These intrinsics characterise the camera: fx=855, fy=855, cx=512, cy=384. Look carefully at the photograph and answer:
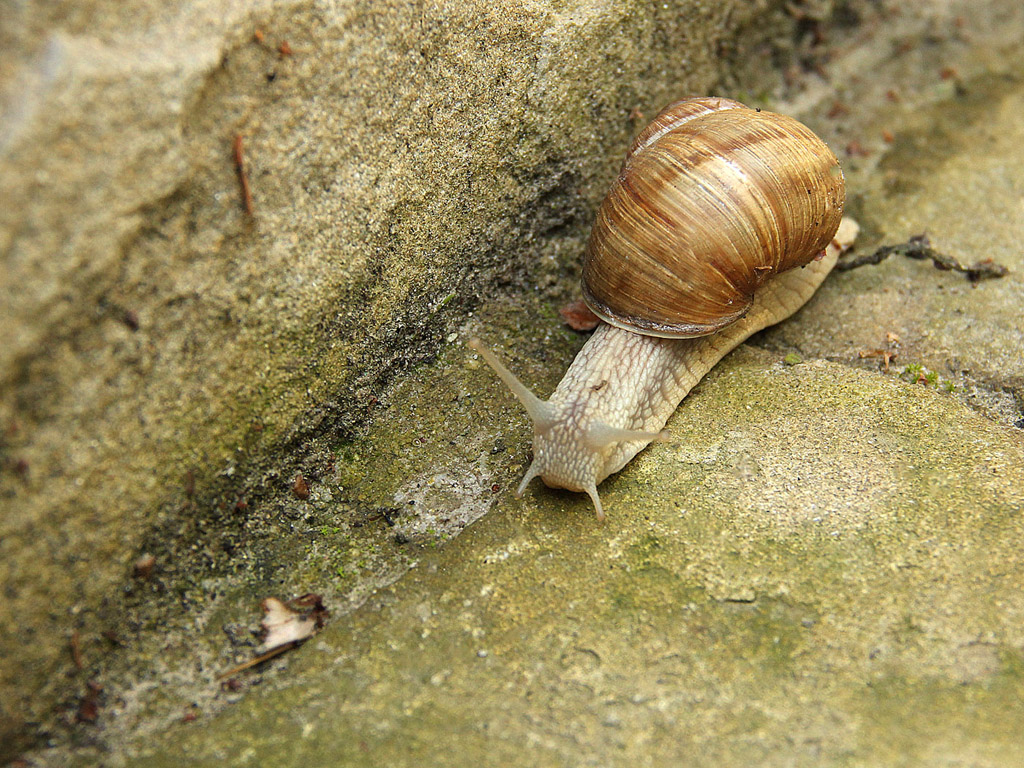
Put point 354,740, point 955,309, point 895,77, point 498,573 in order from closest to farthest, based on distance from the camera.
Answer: point 354,740 → point 498,573 → point 955,309 → point 895,77

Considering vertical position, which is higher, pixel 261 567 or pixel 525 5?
pixel 525 5

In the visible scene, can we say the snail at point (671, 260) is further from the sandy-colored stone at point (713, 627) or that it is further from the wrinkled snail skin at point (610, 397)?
the sandy-colored stone at point (713, 627)

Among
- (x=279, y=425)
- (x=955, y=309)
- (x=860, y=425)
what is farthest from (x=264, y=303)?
(x=955, y=309)

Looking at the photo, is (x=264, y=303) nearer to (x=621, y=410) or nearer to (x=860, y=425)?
(x=621, y=410)

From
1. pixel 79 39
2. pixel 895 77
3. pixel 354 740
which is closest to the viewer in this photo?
pixel 79 39

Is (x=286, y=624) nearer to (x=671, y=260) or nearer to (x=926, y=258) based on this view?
(x=671, y=260)

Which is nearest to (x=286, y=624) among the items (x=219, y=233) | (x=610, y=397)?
(x=219, y=233)

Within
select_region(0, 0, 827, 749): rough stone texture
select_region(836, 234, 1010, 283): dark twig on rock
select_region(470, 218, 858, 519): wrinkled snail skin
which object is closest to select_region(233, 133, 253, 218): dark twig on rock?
select_region(0, 0, 827, 749): rough stone texture
